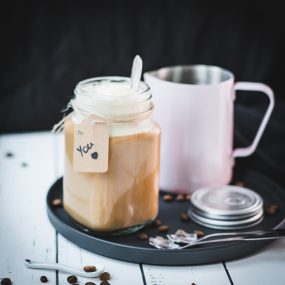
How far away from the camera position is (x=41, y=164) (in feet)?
4.21

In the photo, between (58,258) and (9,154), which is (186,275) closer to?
(58,258)

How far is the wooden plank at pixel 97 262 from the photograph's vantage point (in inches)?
34.7

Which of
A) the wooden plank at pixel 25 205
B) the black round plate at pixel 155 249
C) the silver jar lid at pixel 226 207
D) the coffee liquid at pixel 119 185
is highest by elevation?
the coffee liquid at pixel 119 185

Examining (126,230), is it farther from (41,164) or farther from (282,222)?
(41,164)

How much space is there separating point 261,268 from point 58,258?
305 mm

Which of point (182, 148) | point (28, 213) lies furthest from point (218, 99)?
point (28, 213)

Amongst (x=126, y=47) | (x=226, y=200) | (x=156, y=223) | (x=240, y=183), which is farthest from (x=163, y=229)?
(x=126, y=47)

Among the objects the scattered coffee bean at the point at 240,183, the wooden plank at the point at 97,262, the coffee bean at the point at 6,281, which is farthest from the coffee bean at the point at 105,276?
the scattered coffee bean at the point at 240,183

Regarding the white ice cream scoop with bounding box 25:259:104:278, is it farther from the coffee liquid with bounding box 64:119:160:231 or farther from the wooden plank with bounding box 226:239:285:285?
the wooden plank with bounding box 226:239:285:285

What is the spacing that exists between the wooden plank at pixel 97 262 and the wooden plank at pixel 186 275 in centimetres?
2

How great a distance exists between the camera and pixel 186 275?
90cm

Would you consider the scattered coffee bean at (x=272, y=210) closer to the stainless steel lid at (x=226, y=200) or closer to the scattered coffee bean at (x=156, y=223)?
the stainless steel lid at (x=226, y=200)

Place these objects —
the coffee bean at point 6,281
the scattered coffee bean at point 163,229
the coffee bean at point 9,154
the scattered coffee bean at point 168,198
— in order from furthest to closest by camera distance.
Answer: the coffee bean at point 9,154, the scattered coffee bean at point 168,198, the scattered coffee bean at point 163,229, the coffee bean at point 6,281

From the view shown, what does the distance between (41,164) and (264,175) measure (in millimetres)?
464
